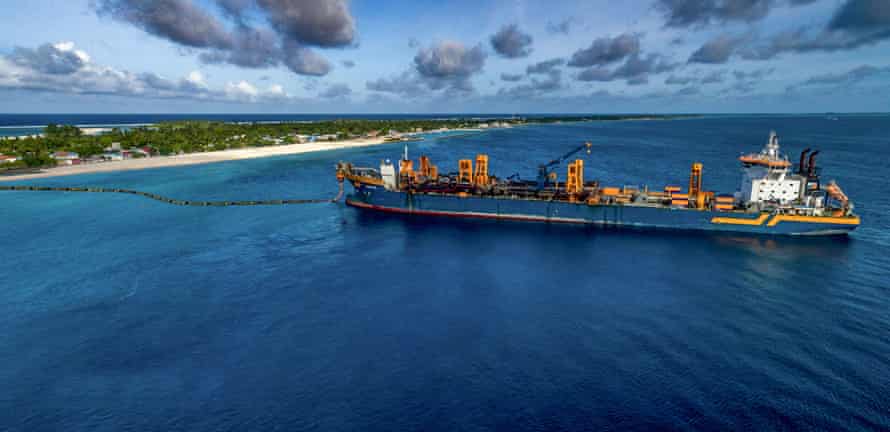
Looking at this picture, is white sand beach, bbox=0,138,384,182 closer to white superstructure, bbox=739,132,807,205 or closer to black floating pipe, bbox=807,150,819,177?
white superstructure, bbox=739,132,807,205

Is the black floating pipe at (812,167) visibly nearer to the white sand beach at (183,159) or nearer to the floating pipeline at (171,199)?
the floating pipeline at (171,199)

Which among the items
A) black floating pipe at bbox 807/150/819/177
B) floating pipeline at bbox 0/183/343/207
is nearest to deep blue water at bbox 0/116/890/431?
black floating pipe at bbox 807/150/819/177

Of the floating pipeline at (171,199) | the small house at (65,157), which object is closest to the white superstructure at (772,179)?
the floating pipeline at (171,199)

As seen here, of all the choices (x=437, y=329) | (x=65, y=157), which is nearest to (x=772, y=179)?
(x=437, y=329)

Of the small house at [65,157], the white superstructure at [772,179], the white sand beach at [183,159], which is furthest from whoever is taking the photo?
the small house at [65,157]

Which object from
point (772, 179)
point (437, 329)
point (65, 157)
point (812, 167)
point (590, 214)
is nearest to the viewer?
point (437, 329)

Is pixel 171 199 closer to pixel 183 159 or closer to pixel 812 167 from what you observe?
pixel 183 159

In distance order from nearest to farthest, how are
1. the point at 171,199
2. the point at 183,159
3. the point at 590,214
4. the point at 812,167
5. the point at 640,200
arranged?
1. the point at 812,167
2. the point at 590,214
3. the point at 640,200
4. the point at 171,199
5. the point at 183,159
